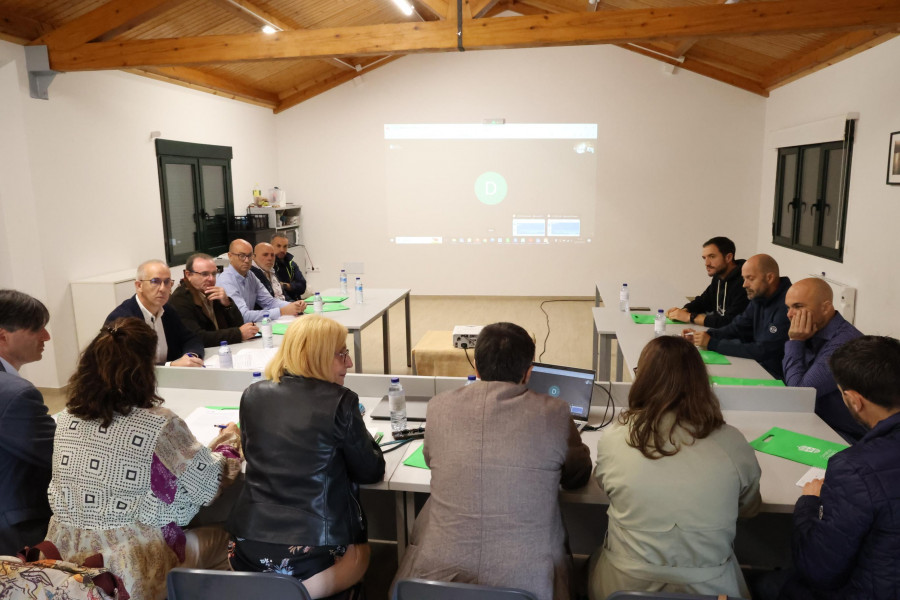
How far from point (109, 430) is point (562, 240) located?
7329 millimetres

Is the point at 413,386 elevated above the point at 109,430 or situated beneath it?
situated beneath

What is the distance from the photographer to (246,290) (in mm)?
4699

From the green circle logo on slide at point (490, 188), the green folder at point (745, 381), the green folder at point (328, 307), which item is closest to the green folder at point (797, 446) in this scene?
the green folder at point (745, 381)

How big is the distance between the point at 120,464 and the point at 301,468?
485 mm

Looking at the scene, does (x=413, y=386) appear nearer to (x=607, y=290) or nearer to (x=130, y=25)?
(x=607, y=290)

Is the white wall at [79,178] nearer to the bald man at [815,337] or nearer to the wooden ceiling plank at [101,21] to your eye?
the wooden ceiling plank at [101,21]

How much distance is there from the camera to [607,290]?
5516 mm

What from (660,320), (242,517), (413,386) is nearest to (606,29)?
(660,320)

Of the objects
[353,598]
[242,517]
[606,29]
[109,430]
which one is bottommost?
[353,598]

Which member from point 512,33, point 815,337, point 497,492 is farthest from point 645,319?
point 497,492

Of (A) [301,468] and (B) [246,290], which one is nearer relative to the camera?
(A) [301,468]

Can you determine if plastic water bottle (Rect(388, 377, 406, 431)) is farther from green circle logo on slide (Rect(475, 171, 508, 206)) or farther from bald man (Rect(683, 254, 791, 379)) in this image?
green circle logo on slide (Rect(475, 171, 508, 206))

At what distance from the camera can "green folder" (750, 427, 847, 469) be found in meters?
2.12

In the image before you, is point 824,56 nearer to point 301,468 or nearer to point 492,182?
point 492,182
